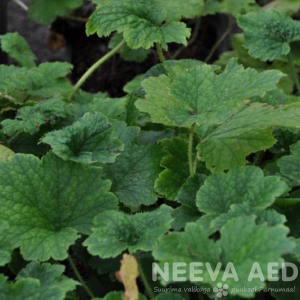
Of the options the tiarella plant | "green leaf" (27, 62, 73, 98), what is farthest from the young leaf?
"green leaf" (27, 62, 73, 98)

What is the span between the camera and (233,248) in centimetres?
81

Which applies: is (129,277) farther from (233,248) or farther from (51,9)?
(51,9)

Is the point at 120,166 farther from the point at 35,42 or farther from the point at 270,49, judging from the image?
the point at 35,42

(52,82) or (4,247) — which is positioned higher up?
(52,82)

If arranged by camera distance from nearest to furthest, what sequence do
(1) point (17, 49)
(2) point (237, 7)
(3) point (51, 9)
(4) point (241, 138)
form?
(4) point (241, 138) → (1) point (17, 49) → (2) point (237, 7) → (3) point (51, 9)

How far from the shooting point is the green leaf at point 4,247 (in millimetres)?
885

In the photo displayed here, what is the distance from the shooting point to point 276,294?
0.97 m

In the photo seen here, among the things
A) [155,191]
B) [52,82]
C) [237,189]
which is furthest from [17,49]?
[237,189]

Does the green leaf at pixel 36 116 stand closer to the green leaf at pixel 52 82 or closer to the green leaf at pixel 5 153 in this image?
the green leaf at pixel 5 153

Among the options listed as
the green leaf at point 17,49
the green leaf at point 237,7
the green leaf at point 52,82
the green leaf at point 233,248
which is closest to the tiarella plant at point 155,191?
the green leaf at point 233,248

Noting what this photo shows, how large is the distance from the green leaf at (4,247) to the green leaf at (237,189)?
53 centimetres

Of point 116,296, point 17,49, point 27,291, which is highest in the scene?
point 17,49

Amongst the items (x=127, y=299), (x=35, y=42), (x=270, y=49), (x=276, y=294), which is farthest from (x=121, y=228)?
(x=35, y=42)

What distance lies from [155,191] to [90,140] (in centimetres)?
29
